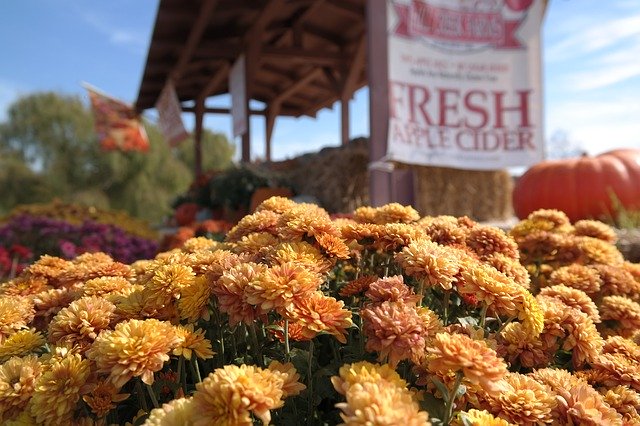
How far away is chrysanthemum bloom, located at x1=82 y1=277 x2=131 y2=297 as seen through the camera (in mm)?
1034

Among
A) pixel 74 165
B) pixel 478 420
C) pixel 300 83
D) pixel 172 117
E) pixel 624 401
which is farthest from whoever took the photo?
pixel 74 165

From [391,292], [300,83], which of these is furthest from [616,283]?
[300,83]

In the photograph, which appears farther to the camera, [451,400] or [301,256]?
[301,256]

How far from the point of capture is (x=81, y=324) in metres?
0.83

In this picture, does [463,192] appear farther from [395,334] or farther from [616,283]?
[395,334]

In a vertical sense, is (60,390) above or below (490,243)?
below

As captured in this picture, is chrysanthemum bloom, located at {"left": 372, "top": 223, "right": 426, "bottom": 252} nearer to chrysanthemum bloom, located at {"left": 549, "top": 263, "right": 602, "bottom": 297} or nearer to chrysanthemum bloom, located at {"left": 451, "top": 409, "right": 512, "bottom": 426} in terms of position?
chrysanthemum bloom, located at {"left": 451, "top": 409, "right": 512, "bottom": 426}

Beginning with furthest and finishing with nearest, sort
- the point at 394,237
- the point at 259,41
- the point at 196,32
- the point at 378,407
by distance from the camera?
the point at 259,41 < the point at 196,32 < the point at 394,237 < the point at 378,407

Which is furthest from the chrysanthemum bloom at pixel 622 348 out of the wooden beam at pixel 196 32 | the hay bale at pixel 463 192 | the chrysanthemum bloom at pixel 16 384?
the wooden beam at pixel 196 32

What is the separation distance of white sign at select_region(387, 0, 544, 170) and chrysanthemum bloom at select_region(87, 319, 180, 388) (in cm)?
313

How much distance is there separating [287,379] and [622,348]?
75cm

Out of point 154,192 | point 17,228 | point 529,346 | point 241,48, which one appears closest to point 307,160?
point 241,48

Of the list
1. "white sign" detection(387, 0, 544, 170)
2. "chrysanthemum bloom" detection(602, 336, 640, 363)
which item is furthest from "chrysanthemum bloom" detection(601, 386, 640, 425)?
"white sign" detection(387, 0, 544, 170)

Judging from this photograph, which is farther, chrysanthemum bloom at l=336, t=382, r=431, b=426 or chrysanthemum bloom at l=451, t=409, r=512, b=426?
chrysanthemum bloom at l=451, t=409, r=512, b=426
